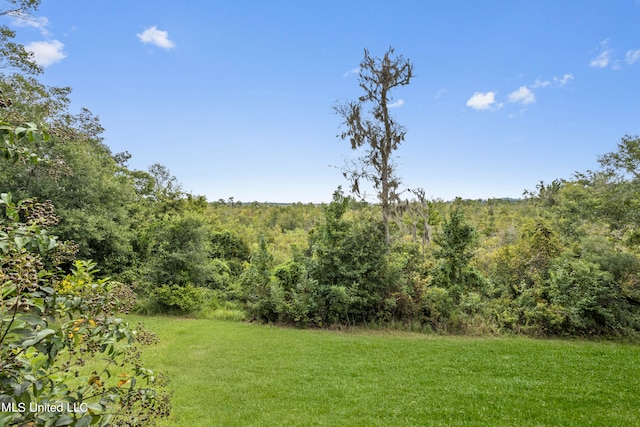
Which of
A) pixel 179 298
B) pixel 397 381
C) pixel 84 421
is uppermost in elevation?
pixel 84 421

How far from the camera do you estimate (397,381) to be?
5.77m

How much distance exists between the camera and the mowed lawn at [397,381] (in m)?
4.51

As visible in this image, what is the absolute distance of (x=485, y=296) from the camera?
412 inches

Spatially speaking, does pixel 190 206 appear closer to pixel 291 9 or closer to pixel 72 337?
pixel 291 9

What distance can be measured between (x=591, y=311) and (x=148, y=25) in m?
13.9

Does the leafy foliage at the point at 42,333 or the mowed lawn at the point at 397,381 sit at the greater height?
the leafy foliage at the point at 42,333

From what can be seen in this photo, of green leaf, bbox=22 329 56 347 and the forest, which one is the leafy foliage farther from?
the forest

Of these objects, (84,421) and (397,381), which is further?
(397,381)

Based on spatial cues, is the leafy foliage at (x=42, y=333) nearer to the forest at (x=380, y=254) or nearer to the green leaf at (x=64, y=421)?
the green leaf at (x=64, y=421)

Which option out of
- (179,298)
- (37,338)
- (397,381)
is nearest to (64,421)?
(37,338)

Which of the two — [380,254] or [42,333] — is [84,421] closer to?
[42,333]

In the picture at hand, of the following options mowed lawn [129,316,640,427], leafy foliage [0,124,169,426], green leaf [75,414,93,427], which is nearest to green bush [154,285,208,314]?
mowed lawn [129,316,640,427]

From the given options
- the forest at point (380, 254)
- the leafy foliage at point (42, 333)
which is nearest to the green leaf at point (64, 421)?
the leafy foliage at point (42, 333)

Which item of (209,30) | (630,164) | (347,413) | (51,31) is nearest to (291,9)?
(209,30)
